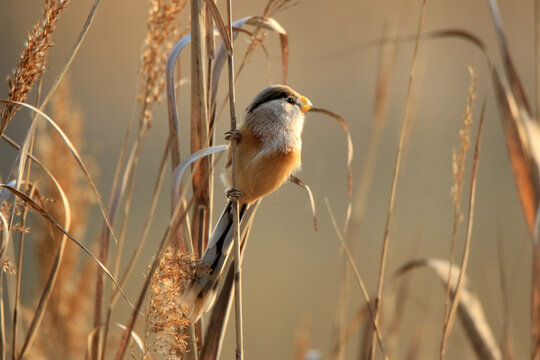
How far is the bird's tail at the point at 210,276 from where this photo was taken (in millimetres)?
1440

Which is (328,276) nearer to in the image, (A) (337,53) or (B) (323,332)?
(B) (323,332)

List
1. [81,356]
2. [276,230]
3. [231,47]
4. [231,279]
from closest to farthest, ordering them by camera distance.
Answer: [231,47]
[231,279]
[81,356]
[276,230]

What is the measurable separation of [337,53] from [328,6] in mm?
5388

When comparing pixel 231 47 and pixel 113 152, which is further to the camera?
pixel 113 152

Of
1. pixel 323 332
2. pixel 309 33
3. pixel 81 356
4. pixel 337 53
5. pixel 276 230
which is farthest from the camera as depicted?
pixel 276 230

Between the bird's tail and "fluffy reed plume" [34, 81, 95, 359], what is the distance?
2.28 feet

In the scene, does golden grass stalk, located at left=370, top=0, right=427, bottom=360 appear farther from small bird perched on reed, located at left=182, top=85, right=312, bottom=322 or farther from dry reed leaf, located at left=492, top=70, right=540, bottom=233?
small bird perched on reed, located at left=182, top=85, right=312, bottom=322

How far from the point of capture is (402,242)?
7023 millimetres

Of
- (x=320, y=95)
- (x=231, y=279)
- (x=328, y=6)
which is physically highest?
(x=328, y=6)

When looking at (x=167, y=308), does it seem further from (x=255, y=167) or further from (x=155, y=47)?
(x=155, y=47)

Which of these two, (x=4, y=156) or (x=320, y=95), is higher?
Answer: (x=320, y=95)

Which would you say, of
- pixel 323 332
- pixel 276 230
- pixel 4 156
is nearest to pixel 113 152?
pixel 4 156

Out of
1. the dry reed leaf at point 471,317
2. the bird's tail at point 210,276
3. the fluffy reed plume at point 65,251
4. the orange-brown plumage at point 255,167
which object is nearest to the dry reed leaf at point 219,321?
the bird's tail at point 210,276

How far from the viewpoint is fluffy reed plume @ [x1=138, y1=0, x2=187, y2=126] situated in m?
1.63
